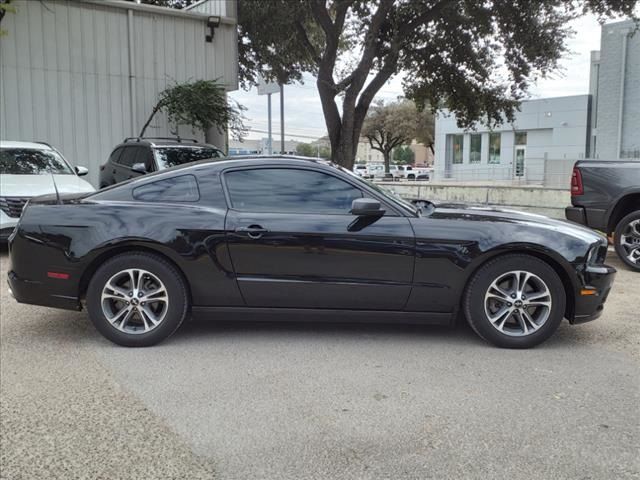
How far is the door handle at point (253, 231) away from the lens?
4.54 m

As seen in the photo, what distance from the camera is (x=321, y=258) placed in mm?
4523

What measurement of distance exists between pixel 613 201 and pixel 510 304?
431 cm

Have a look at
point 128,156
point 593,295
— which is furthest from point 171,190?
point 128,156

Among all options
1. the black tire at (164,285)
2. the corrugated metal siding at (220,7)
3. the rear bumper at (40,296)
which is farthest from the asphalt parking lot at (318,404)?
the corrugated metal siding at (220,7)

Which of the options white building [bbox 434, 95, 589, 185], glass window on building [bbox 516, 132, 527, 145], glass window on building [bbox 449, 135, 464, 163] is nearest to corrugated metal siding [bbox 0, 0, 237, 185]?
white building [bbox 434, 95, 589, 185]

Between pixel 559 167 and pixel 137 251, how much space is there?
1169 inches

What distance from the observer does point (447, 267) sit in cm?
449

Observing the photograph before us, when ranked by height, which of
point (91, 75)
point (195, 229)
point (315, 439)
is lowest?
point (315, 439)

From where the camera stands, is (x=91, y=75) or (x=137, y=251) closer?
(x=137, y=251)

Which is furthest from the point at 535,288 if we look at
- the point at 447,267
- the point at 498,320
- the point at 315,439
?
the point at 315,439

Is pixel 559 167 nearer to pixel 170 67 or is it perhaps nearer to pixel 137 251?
pixel 170 67

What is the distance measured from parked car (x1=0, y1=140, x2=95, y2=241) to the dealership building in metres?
14.0

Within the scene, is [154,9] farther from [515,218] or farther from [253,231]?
[515,218]

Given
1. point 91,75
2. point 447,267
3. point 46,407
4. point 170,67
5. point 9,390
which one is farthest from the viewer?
point 170,67
